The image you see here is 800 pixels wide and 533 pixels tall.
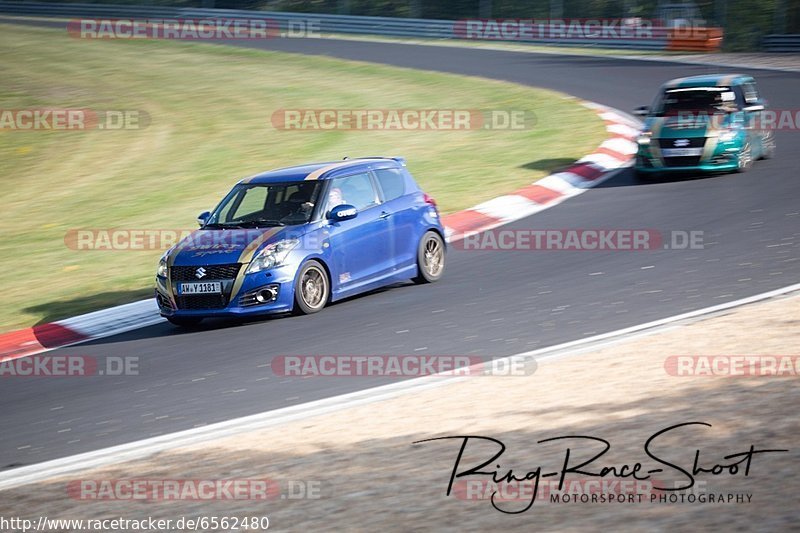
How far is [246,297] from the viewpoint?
11680mm

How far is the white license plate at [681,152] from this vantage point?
18219mm

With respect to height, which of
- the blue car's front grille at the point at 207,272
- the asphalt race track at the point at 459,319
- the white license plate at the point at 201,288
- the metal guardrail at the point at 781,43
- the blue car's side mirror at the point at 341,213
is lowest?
the asphalt race track at the point at 459,319

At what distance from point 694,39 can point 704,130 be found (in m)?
19.7

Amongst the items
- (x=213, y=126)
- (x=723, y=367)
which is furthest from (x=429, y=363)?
(x=213, y=126)

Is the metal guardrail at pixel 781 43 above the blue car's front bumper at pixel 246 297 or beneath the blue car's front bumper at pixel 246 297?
above

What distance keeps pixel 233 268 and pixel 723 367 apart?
541cm

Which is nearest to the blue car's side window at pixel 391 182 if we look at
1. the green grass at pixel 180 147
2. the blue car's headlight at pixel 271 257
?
the blue car's headlight at pixel 271 257

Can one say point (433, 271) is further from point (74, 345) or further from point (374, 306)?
point (74, 345)

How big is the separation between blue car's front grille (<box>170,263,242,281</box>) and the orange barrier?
91.0 feet

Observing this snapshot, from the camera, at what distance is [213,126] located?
2594cm

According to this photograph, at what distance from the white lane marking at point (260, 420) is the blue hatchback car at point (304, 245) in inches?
122

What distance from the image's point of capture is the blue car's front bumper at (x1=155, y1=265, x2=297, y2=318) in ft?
38.3

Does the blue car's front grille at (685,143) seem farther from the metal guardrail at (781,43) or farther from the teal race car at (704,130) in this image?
the metal guardrail at (781,43)

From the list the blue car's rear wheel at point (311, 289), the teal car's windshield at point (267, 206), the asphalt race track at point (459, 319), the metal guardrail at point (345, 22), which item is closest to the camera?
the asphalt race track at point (459, 319)
